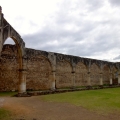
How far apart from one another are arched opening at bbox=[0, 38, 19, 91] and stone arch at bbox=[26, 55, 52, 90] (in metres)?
1.64

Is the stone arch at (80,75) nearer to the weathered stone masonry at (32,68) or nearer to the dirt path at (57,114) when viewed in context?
the weathered stone masonry at (32,68)

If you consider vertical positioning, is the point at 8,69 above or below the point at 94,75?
above

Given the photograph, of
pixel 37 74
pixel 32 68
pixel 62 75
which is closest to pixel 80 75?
pixel 62 75

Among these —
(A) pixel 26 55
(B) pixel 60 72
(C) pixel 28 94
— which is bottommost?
(C) pixel 28 94

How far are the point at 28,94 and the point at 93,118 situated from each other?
9.13m

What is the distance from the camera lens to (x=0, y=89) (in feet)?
56.7

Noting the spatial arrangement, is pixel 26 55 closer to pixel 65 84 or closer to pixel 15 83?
pixel 15 83

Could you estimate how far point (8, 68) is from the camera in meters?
18.0

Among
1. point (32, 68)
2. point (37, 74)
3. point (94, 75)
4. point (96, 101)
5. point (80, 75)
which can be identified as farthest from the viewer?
point (94, 75)

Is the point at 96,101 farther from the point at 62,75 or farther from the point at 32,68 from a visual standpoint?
the point at 62,75

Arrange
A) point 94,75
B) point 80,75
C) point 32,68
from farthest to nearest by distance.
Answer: point 94,75 → point 80,75 → point 32,68

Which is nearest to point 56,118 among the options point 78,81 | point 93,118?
point 93,118

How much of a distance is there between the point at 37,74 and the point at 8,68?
11.9 ft

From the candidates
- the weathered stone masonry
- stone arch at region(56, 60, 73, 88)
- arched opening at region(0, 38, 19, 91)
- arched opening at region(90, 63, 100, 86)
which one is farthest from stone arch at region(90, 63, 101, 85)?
arched opening at region(0, 38, 19, 91)
